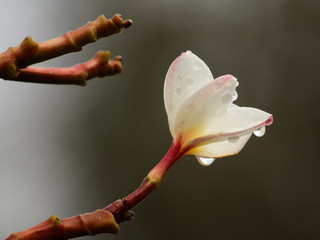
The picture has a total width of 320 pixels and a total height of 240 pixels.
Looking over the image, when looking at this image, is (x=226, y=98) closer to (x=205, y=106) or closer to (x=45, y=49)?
(x=205, y=106)

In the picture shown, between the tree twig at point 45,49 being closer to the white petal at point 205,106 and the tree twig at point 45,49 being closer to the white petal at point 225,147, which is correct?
the white petal at point 205,106

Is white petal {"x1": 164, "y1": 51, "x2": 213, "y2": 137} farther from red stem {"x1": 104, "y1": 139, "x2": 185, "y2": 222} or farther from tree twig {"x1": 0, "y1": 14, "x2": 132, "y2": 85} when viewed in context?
tree twig {"x1": 0, "y1": 14, "x2": 132, "y2": 85}

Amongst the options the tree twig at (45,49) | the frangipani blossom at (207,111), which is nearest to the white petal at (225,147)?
the frangipani blossom at (207,111)

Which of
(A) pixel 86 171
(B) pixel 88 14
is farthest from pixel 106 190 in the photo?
(B) pixel 88 14

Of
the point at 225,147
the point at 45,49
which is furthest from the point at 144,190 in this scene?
the point at 45,49

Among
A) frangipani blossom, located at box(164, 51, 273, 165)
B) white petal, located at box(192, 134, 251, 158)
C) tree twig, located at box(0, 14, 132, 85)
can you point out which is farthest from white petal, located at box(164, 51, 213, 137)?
tree twig, located at box(0, 14, 132, 85)
